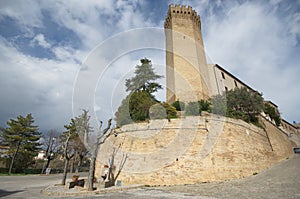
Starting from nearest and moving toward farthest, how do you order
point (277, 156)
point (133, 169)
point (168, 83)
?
point (133, 169) < point (277, 156) < point (168, 83)

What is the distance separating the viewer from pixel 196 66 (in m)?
17.8

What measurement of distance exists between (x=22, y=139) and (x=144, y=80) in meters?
18.2

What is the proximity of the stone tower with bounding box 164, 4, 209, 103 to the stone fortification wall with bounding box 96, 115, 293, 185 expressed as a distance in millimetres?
6528

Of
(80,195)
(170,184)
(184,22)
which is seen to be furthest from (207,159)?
(184,22)

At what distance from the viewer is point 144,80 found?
17.0 m

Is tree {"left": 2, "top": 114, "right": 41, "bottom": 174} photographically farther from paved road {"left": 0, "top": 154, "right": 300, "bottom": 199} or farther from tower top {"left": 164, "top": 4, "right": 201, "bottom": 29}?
tower top {"left": 164, "top": 4, "right": 201, "bottom": 29}

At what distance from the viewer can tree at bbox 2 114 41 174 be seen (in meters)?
21.3

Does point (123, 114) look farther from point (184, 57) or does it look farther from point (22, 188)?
point (184, 57)

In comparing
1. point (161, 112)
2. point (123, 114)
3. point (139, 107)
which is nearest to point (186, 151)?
point (161, 112)

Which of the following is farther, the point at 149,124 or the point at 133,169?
the point at 149,124

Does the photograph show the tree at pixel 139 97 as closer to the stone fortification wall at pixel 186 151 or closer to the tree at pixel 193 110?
the stone fortification wall at pixel 186 151

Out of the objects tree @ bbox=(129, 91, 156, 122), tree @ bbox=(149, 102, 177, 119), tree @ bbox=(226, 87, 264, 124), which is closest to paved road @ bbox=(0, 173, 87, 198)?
tree @ bbox=(129, 91, 156, 122)

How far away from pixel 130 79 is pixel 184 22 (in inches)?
381

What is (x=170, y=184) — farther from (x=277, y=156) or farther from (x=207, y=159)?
(x=277, y=156)
